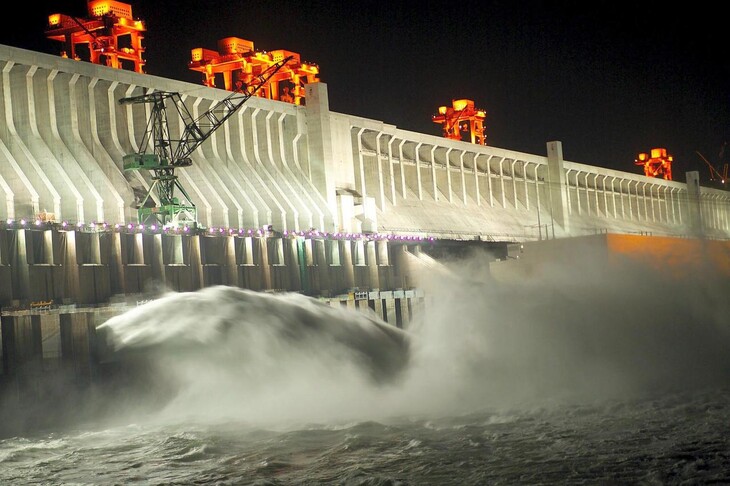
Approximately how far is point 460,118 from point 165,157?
223ft

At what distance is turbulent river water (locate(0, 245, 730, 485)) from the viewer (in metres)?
28.6

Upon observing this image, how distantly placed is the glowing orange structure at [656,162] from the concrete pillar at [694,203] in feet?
31.0

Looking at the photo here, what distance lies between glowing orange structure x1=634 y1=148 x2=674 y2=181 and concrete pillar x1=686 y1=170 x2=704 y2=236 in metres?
9.45

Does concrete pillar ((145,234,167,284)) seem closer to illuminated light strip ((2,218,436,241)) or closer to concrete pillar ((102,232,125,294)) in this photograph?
illuminated light strip ((2,218,436,241))

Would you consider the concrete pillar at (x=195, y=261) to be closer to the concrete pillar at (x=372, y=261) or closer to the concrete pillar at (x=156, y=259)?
the concrete pillar at (x=156, y=259)

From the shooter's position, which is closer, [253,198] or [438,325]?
[438,325]

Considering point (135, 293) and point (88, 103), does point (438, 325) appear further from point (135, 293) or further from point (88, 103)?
point (88, 103)

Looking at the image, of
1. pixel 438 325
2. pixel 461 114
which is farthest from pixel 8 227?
pixel 461 114

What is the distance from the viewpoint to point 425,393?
139 ft

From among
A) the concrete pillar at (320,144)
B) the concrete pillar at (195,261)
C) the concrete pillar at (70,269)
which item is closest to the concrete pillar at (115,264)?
the concrete pillar at (70,269)

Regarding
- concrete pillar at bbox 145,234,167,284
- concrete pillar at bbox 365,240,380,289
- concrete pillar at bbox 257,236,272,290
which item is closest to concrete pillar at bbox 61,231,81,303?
concrete pillar at bbox 145,234,167,284

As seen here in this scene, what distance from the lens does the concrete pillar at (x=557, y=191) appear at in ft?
409

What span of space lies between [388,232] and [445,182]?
23.2 metres

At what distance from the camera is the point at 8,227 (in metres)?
50.1
